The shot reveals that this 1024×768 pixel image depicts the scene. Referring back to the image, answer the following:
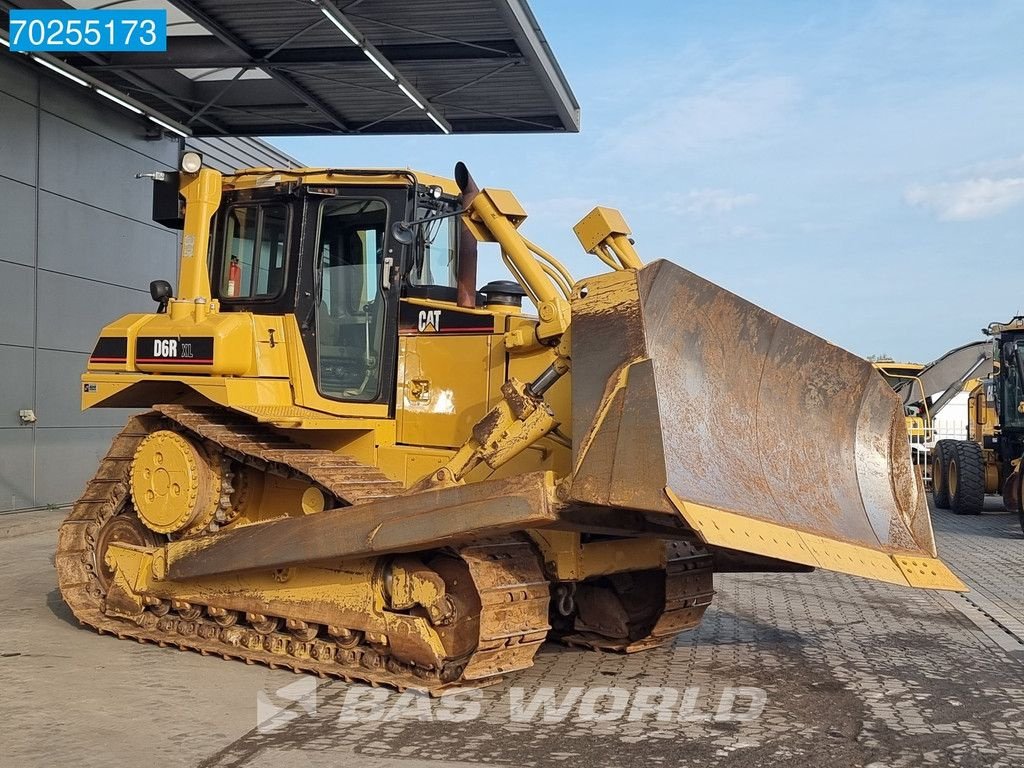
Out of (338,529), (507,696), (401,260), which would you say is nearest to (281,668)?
(338,529)

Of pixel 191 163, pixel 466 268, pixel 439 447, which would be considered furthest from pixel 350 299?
pixel 191 163

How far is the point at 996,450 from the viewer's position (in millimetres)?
18844

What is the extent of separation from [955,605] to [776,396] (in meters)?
4.23

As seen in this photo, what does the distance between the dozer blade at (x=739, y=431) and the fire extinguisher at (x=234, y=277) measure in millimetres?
2905

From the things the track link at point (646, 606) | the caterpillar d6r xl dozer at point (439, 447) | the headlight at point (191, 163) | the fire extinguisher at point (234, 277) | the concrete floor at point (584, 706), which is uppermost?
the headlight at point (191, 163)

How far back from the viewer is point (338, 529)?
6094 mm

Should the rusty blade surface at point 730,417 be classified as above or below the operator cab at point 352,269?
below

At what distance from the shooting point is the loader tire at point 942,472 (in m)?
18.9

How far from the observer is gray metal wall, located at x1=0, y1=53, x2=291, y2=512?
1323 centimetres

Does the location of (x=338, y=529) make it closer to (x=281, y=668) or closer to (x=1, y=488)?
(x=281, y=668)

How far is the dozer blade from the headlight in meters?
3.28

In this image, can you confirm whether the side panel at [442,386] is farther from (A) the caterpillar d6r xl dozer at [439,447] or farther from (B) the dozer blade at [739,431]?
(B) the dozer blade at [739,431]

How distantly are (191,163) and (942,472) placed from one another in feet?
50.9

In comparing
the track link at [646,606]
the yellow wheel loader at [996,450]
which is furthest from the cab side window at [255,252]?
the yellow wheel loader at [996,450]
